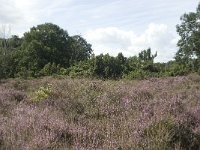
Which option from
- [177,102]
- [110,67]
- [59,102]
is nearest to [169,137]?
[177,102]

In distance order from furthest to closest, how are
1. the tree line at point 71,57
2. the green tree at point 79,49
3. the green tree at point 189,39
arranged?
the green tree at point 79,49, the green tree at point 189,39, the tree line at point 71,57

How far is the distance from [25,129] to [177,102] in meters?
3.27

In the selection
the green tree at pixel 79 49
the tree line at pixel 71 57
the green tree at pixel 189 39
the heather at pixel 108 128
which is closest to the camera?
the heather at pixel 108 128

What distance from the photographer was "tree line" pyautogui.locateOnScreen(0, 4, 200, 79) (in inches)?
1396

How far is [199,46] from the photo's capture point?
4978 centimetres

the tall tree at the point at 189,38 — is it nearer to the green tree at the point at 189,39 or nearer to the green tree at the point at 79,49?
the green tree at the point at 189,39

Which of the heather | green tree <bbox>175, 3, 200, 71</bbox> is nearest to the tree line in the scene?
green tree <bbox>175, 3, 200, 71</bbox>

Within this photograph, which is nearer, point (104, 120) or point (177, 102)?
point (104, 120)

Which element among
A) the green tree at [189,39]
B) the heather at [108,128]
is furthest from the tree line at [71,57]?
the heather at [108,128]

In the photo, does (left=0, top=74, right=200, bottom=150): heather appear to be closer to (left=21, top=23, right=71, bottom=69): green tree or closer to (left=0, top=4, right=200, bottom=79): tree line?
(left=0, top=4, right=200, bottom=79): tree line

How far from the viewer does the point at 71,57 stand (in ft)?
193

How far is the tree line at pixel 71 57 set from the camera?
35469 millimetres

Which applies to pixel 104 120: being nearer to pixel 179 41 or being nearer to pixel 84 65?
pixel 84 65

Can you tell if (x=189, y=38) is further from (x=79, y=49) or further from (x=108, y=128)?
(x=108, y=128)
